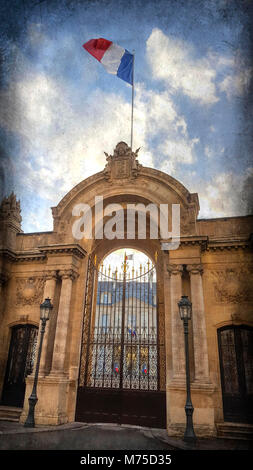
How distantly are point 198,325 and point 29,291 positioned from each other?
27.6 feet

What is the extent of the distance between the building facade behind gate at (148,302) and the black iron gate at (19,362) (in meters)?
0.04

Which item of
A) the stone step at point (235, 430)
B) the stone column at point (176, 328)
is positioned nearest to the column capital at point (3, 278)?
the stone column at point (176, 328)

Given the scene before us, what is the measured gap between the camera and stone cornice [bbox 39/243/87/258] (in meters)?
13.5

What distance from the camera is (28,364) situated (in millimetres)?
13828

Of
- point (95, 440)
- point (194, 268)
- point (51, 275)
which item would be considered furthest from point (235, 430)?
point (51, 275)

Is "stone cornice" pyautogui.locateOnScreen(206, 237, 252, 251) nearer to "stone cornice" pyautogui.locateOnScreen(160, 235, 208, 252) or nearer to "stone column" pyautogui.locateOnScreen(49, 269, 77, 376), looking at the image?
"stone cornice" pyautogui.locateOnScreen(160, 235, 208, 252)

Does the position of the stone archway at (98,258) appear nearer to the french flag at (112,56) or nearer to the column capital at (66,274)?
the column capital at (66,274)

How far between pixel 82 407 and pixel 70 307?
4201mm

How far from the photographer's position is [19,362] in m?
14.1

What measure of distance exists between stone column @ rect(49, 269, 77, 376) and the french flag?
9.97 meters

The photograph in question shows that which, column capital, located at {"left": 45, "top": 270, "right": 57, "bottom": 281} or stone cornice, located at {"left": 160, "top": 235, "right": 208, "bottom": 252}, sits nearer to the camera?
stone cornice, located at {"left": 160, "top": 235, "right": 208, "bottom": 252}

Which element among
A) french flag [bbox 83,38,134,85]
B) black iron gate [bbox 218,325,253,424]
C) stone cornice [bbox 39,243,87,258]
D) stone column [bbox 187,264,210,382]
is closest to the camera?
stone column [bbox 187,264,210,382]

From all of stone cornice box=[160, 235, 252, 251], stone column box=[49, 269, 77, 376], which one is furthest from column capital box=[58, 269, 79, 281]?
stone cornice box=[160, 235, 252, 251]
